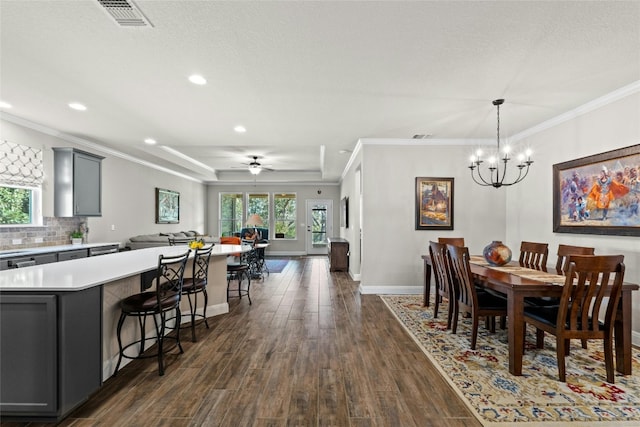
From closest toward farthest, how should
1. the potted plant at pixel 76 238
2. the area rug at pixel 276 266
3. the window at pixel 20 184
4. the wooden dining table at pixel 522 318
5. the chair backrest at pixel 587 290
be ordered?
the chair backrest at pixel 587 290, the wooden dining table at pixel 522 318, the window at pixel 20 184, the potted plant at pixel 76 238, the area rug at pixel 276 266

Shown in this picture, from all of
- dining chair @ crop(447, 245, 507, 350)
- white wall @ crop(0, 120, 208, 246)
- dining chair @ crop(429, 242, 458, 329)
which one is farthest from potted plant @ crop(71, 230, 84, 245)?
dining chair @ crop(447, 245, 507, 350)

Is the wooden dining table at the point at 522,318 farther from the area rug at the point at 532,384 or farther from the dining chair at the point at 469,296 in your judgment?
the dining chair at the point at 469,296

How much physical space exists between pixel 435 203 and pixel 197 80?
13.3ft

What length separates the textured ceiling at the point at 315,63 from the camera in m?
2.03

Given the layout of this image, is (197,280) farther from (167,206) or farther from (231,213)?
(231,213)

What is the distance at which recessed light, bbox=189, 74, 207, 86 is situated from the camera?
290 cm

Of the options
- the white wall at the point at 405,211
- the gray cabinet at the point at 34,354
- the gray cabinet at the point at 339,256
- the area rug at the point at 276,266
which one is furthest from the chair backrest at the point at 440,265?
the area rug at the point at 276,266

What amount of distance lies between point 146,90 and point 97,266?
184 centimetres

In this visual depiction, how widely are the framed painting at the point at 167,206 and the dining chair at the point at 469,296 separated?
6.98 meters

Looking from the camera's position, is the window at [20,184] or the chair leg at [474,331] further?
the window at [20,184]

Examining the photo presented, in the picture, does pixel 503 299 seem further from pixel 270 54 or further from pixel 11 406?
pixel 11 406

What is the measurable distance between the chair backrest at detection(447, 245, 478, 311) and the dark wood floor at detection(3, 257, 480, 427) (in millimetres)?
714

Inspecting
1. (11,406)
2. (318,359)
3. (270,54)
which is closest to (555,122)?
(270,54)

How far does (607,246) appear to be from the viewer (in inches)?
135
